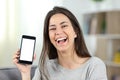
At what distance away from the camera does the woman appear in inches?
56.2

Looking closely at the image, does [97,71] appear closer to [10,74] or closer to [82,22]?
[10,74]

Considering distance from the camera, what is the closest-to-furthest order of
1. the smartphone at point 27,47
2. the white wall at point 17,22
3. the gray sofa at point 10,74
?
the smartphone at point 27,47, the gray sofa at point 10,74, the white wall at point 17,22

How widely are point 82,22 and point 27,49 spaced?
267 cm

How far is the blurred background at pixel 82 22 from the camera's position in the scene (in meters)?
3.12

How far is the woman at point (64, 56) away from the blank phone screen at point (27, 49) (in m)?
0.06

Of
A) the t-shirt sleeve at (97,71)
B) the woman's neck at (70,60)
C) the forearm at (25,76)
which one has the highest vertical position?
the woman's neck at (70,60)

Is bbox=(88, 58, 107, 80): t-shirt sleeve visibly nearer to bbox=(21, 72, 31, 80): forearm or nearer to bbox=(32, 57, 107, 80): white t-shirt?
bbox=(32, 57, 107, 80): white t-shirt

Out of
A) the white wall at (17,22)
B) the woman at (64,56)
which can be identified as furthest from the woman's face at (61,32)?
the white wall at (17,22)

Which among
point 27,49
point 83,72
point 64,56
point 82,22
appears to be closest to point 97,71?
point 83,72

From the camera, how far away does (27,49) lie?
1367 mm

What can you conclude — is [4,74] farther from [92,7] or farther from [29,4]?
[92,7]

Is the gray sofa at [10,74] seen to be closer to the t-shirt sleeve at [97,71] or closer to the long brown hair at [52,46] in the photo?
the long brown hair at [52,46]

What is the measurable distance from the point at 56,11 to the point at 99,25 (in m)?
2.40

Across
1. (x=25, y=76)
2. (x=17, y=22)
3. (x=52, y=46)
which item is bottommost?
(x=25, y=76)
